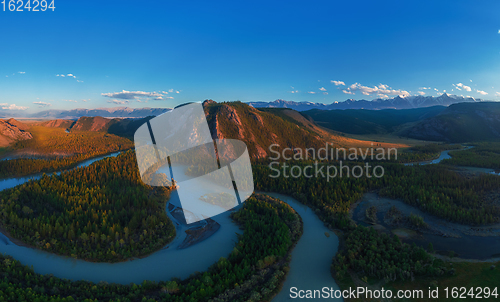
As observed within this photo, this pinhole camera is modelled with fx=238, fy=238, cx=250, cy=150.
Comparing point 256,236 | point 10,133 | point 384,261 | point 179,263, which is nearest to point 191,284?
point 179,263

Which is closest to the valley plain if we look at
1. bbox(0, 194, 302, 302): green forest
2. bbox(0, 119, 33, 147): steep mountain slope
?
bbox(0, 194, 302, 302): green forest

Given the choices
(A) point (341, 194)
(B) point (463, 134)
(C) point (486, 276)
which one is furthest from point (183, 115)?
(B) point (463, 134)

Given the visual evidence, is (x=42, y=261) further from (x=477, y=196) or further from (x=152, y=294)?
(x=477, y=196)

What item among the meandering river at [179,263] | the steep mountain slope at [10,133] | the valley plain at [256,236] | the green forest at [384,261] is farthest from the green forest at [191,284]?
the steep mountain slope at [10,133]

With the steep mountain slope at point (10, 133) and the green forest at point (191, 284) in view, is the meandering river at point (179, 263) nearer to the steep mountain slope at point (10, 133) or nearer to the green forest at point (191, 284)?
the green forest at point (191, 284)

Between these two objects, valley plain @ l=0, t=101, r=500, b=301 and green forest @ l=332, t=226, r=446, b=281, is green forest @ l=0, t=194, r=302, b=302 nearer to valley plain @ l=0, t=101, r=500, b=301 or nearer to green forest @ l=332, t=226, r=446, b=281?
valley plain @ l=0, t=101, r=500, b=301

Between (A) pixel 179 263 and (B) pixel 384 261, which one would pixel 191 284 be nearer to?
(A) pixel 179 263
